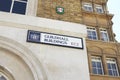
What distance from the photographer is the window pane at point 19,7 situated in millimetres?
8071

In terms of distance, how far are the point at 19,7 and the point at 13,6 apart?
26 cm

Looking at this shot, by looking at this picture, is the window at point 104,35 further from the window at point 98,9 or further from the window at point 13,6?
the window at point 13,6

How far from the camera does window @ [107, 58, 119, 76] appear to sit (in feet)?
51.9

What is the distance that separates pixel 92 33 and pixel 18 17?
37.9ft

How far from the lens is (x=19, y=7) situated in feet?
27.1

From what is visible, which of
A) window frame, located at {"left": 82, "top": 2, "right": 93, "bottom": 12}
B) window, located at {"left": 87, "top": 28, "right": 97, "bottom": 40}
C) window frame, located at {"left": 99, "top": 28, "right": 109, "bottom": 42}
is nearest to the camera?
window, located at {"left": 87, "top": 28, "right": 97, "bottom": 40}

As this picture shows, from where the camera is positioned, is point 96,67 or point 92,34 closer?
point 96,67

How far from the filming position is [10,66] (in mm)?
6262

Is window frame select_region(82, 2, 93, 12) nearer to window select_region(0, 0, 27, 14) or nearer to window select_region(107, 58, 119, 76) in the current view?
window select_region(107, 58, 119, 76)

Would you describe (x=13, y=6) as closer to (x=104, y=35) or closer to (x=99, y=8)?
(x=104, y=35)

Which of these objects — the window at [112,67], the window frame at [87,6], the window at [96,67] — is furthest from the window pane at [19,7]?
the window frame at [87,6]

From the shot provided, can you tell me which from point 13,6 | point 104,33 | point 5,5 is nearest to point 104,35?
point 104,33

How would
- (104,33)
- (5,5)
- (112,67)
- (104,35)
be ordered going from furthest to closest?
(104,33) < (104,35) < (112,67) < (5,5)

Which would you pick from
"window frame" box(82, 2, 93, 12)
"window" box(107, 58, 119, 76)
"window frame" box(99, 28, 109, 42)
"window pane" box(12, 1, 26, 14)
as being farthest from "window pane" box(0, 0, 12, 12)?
"window frame" box(82, 2, 93, 12)
